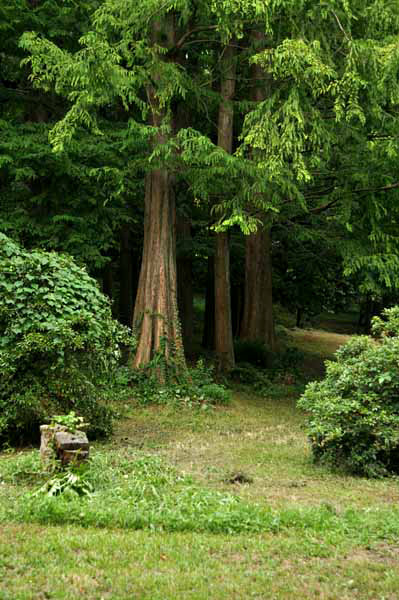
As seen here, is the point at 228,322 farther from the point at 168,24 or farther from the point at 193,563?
the point at 193,563

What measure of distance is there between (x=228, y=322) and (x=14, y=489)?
35.9ft

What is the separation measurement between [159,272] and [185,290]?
5417mm

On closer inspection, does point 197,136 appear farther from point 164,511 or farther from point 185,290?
point 164,511

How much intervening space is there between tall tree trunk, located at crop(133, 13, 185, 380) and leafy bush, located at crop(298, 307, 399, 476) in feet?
19.9

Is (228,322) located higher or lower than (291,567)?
higher

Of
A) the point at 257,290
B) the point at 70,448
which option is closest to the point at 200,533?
the point at 70,448

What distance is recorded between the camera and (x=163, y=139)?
14.8 metres

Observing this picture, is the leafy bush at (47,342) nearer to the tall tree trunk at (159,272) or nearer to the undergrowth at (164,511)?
the undergrowth at (164,511)

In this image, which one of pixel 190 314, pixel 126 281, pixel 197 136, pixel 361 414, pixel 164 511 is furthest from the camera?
pixel 126 281

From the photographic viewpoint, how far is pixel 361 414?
8188 mm

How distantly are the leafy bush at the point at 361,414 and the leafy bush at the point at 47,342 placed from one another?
2.91m

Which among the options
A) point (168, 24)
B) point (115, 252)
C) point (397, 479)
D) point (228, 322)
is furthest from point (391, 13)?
point (115, 252)

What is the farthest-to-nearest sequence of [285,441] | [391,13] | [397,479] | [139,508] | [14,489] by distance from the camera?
[391,13] < [285,441] < [397,479] < [14,489] < [139,508]

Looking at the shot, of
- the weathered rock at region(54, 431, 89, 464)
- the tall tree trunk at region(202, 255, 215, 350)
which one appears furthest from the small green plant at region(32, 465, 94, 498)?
the tall tree trunk at region(202, 255, 215, 350)
